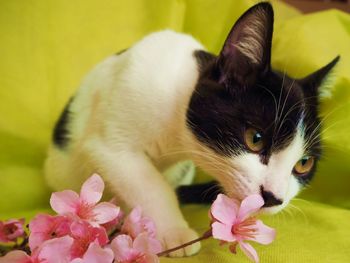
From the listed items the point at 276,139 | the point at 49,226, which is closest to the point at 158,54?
the point at 276,139

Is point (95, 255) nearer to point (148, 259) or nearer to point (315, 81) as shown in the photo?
point (148, 259)

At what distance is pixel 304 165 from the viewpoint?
905mm

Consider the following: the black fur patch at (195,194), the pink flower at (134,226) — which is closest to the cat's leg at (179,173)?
the black fur patch at (195,194)

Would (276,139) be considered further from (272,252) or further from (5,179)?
(5,179)

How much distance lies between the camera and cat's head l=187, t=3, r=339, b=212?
779mm

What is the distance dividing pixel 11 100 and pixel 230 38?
2.32ft

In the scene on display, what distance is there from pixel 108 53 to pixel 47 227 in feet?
3.48

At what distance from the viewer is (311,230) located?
991mm

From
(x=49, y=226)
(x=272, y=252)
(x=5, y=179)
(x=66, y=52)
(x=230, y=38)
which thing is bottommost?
(x=5, y=179)

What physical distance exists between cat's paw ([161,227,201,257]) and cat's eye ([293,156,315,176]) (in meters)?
0.24

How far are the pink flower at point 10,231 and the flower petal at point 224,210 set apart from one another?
224 millimetres

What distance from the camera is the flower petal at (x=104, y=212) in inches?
20.1

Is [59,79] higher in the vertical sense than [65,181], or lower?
higher

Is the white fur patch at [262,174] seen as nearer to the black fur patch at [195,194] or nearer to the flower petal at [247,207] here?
the flower petal at [247,207]
